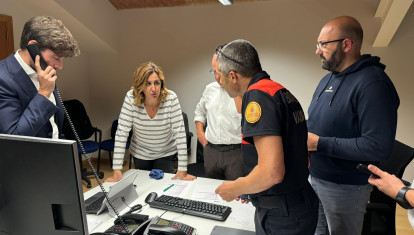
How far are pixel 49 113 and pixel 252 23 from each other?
3366 mm

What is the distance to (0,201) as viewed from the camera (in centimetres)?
87

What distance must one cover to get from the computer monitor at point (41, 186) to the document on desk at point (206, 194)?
2.97ft

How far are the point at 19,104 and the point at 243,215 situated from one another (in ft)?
3.87

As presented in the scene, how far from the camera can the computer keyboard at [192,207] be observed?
1.43 metres

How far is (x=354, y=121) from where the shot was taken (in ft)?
5.02

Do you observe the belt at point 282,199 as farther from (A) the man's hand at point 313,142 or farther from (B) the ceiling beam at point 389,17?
(B) the ceiling beam at point 389,17

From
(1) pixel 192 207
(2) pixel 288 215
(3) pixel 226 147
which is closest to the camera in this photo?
(2) pixel 288 215

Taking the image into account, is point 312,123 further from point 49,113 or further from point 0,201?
point 0,201

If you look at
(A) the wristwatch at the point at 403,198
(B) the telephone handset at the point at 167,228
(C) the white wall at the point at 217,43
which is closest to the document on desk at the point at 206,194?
(B) the telephone handset at the point at 167,228

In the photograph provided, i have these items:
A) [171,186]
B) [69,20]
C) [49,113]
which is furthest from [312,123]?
[69,20]

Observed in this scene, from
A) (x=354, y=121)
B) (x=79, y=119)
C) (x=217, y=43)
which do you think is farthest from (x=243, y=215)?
(x=79, y=119)

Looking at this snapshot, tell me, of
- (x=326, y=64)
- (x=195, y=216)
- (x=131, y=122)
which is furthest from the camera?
(x=131, y=122)

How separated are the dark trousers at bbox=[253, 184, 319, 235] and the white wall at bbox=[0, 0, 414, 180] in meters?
3.03

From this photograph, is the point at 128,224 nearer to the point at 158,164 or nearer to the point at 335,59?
the point at 158,164
